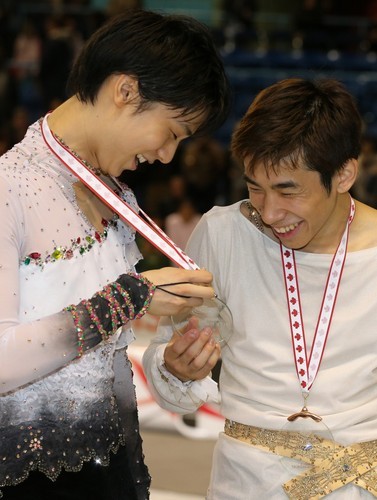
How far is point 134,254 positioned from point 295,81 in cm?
56

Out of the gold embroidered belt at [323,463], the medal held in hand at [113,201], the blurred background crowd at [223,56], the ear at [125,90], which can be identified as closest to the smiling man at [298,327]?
the gold embroidered belt at [323,463]

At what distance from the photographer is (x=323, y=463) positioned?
2246 millimetres

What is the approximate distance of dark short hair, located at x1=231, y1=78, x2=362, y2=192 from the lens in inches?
88.4

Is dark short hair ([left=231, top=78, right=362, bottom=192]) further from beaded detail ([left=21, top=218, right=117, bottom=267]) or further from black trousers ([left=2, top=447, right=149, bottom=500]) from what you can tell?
black trousers ([left=2, top=447, right=149, bottom=500])

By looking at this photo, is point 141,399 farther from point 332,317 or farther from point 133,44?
point 133,44

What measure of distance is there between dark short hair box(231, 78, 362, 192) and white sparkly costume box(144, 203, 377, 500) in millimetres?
218

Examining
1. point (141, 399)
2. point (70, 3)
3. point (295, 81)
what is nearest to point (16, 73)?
point (70, 3)

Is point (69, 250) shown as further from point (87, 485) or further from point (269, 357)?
point (269, 357)

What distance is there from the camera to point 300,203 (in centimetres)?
226

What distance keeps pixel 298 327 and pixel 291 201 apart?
0.97 ft

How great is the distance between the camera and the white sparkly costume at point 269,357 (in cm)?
227

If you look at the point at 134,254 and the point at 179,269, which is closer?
the point at 179,269

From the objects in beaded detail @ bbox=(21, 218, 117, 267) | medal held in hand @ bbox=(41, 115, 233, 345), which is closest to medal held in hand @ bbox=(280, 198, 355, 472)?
medal held in hand @ bbox=(41, 115, 233, 345)

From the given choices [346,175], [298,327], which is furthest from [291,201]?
[298,327]
